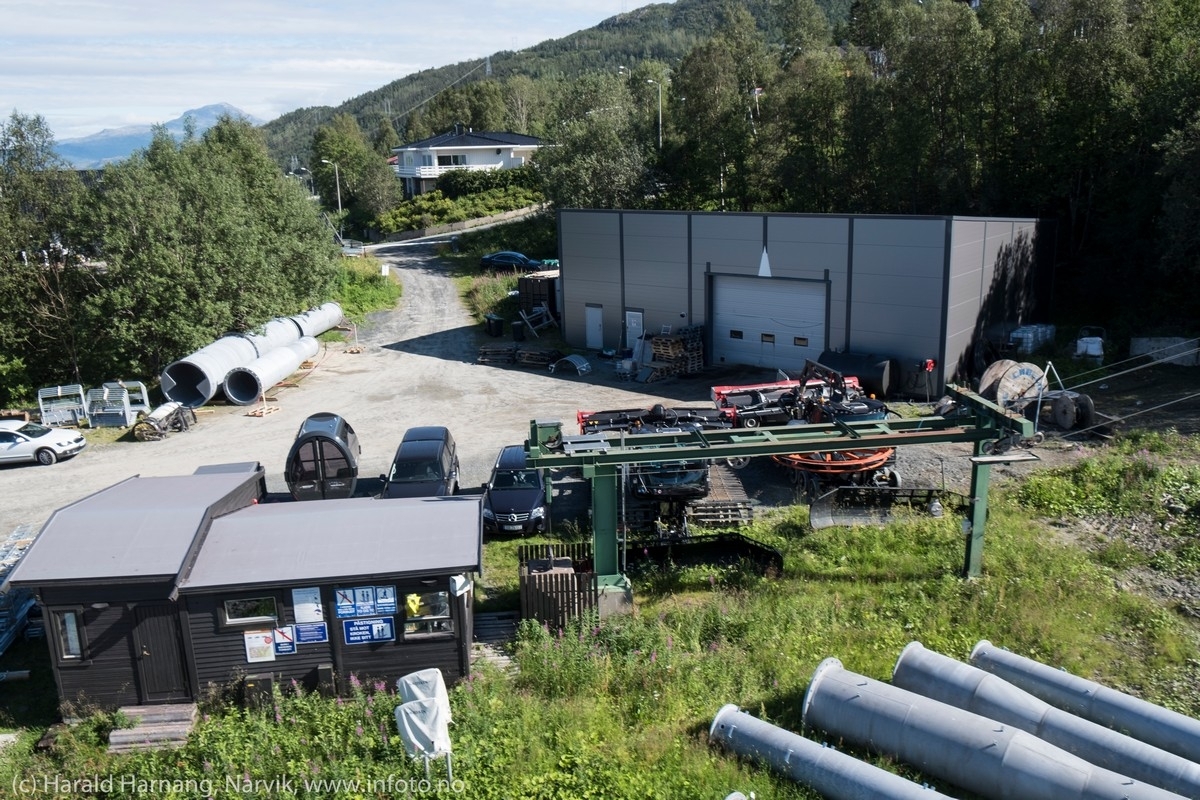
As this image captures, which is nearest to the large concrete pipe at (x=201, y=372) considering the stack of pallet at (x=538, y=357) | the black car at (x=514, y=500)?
the stack of pallet at (x=538, y=357)

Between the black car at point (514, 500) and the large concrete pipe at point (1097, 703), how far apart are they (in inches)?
312

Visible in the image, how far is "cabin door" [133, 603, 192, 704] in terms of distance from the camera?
10609 millimetres

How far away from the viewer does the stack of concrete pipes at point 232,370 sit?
25891 mm

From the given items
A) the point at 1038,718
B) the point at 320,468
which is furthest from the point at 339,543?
the point at 1038,718

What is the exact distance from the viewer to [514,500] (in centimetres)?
1645

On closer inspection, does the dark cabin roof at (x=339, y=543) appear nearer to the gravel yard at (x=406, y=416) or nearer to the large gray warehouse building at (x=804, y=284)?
the gravel yard at (x=406, y=416)

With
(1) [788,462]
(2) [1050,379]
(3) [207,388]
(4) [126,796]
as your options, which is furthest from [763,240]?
(4) [126,796]

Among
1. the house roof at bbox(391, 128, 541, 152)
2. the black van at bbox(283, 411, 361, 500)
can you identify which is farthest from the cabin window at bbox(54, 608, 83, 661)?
the house roof at bbox(391, 128, 541, 152)

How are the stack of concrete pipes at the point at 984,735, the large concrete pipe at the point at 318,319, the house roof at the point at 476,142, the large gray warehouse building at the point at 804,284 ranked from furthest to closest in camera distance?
the house roof at the point at 476,142 → the large concrete pipe at the point at 318,319 → the large gray warehouse building at the point at 804,284 → the stack of concrete pipes at the point at 984,735

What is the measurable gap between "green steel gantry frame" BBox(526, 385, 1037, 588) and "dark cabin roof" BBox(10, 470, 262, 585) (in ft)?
15.0

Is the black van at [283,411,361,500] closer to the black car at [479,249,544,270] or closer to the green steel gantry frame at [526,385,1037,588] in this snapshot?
the green steel gantry frame at [526,385,1037,588]

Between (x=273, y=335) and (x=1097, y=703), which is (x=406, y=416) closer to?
(x=273, y=335)

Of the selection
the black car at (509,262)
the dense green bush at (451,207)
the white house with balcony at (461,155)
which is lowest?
the black car at (509,262)

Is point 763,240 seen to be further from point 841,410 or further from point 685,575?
point 685,575
